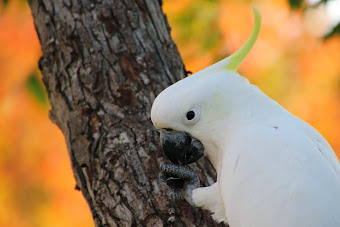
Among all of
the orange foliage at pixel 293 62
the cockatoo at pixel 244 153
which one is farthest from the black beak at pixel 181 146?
the orange foliage at pixel 293 62

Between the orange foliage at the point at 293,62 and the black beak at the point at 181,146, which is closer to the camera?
the black beak at the point at 181,146

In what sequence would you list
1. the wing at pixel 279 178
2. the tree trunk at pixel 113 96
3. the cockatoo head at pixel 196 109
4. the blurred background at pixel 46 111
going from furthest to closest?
1. the blurred background at pixel 46 111
2. the tree trunk at pixel 113 96
3. the cockatoo head at pixel 196 109
4. the wing at pixel 279 178

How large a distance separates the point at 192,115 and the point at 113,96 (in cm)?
63

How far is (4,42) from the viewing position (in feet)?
17.4

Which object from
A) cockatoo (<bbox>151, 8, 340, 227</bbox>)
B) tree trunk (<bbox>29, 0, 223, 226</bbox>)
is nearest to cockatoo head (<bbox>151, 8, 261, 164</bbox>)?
cockatoo (<bbox>151, 8, 340, 227</bbox>)

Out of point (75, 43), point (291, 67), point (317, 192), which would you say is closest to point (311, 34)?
point (291, 67)

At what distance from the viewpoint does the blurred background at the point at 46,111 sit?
16.7 ft

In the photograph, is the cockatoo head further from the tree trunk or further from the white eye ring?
the tree trunk

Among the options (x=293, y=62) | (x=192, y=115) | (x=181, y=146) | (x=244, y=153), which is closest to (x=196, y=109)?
(x=192, y=115)

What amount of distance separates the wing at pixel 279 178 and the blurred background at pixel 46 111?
2.74 metres

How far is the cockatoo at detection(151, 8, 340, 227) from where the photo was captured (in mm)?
1879

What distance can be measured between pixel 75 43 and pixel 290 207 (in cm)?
155

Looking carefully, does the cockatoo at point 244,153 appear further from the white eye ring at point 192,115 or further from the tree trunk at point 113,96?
the tree trunk at point 113,96

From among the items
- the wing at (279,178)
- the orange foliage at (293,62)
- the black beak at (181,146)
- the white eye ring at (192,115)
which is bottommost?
the wing at (279,178)
